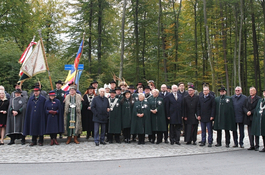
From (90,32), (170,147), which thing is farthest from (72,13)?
(170,147)

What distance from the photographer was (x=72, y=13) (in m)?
25.8

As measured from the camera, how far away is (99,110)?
31.6 ft

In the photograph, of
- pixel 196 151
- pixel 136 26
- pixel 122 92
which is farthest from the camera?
pixel 136 26

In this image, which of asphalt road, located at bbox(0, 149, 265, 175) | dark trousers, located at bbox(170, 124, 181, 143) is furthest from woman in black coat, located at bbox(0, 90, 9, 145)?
dark trousers, located at bbox(170, 124, 181, 143)

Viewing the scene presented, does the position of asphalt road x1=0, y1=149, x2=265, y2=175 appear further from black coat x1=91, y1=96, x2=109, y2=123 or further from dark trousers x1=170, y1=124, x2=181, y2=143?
black coat x1=91, y1=96, x2=109, y2=123

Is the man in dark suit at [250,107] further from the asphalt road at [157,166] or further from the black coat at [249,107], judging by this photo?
the asphalt road at [157,166]

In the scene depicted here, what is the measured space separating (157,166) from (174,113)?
3.78 metres

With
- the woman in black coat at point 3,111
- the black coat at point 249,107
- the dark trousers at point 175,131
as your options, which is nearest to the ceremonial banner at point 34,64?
the woman in black coat at point 3,111

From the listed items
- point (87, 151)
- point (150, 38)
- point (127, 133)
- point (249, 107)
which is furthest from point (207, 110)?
point (150, 38)

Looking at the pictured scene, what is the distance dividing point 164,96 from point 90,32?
55.3ft

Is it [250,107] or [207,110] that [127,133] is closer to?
[207,110]

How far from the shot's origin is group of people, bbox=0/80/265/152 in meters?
9.21

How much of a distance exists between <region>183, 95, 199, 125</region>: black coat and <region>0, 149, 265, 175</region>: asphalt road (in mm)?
2425

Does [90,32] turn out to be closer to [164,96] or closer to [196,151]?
[164,96]
